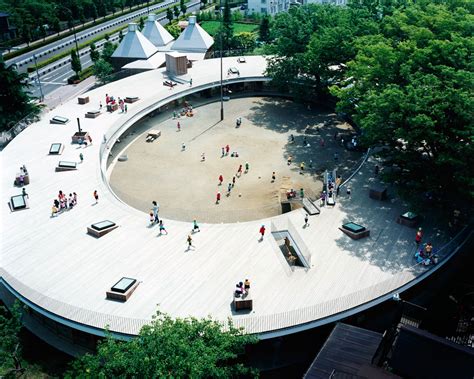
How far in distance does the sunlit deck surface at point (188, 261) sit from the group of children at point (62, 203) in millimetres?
513

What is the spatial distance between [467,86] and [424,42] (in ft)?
31.5

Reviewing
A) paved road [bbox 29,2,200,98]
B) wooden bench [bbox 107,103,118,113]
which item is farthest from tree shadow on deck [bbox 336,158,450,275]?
paved road [bbox 29,2,200,98]

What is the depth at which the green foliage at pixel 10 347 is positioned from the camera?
77.2 ft

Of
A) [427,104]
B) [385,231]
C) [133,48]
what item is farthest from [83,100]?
[427,104]

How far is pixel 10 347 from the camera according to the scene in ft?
78.3

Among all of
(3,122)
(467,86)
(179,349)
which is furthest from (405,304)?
(3,122)

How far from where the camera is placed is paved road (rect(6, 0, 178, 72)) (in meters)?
85.1

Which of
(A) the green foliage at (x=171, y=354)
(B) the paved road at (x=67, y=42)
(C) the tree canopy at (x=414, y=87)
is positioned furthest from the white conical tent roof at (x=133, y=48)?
(A) the green foliage at (x=171, y=354)

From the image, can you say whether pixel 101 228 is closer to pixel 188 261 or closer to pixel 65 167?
pixel 188 261

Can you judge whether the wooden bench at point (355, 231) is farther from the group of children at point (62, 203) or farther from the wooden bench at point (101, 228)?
the group of children at point (62, 203)

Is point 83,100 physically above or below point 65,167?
above

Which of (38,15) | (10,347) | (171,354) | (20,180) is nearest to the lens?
(171,354)

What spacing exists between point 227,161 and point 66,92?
33947 millimetres

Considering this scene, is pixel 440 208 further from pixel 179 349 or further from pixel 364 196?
pixel 179 349
